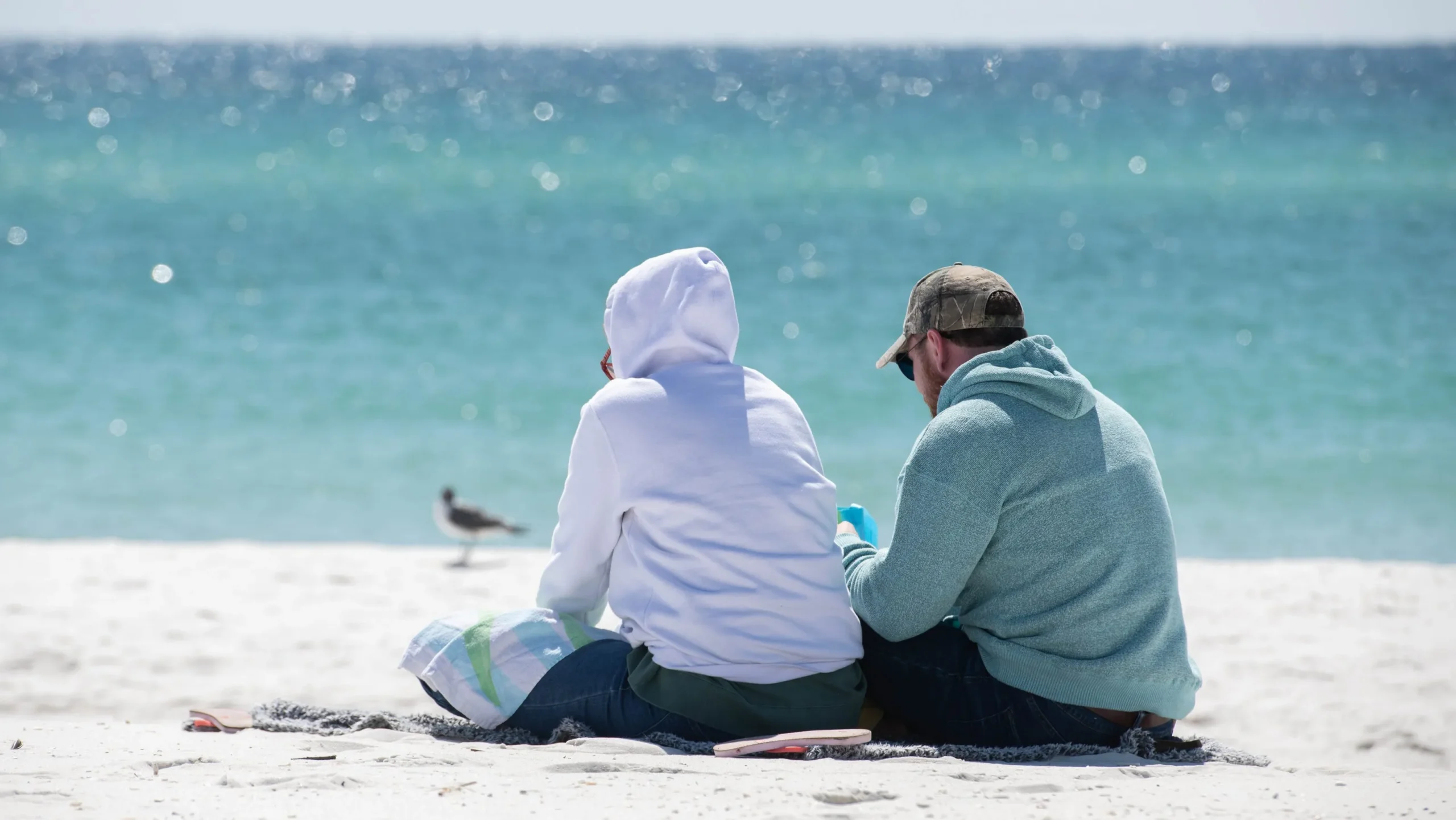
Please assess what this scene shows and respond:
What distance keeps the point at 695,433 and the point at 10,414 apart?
853 centimetres

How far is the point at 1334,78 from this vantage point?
134 feet

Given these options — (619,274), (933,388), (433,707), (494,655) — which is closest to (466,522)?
(433,707)

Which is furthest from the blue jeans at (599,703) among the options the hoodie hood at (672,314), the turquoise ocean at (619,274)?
the turquoise ocean at (619,274)

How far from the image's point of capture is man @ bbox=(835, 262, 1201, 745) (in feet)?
9.08

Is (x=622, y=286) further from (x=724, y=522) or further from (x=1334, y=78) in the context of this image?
(x=1334, y=78)

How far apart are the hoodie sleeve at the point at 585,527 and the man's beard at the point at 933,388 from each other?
743 mm

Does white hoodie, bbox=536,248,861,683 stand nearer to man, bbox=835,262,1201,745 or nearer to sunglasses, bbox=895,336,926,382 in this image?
man, bbox=835,262,1201,745

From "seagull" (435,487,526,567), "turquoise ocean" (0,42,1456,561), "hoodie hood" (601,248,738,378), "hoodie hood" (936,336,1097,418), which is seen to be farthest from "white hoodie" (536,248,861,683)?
"turquoise ocean" (0,42,1456,561)

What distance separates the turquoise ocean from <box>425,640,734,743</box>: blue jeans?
4.95m

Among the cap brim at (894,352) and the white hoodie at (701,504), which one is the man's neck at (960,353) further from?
the white hoodie at (701,504)

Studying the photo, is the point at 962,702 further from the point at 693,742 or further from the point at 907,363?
the point at 907,363

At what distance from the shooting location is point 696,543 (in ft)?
9.29

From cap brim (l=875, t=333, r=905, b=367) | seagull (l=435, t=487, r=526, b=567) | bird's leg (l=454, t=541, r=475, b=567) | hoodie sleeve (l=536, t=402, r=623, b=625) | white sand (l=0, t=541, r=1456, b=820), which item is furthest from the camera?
seagull (l=435, t=487, r=526, b=567)

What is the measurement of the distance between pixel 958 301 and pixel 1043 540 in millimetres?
544
